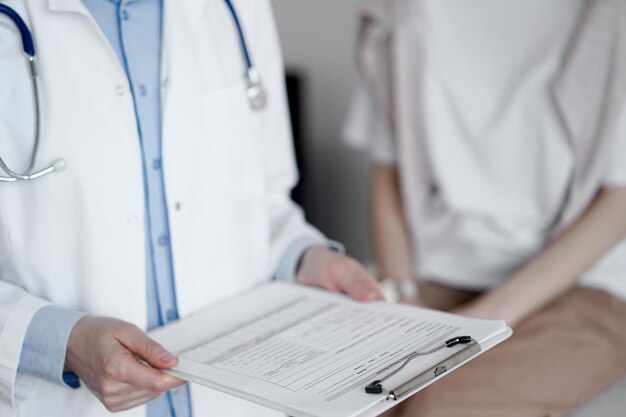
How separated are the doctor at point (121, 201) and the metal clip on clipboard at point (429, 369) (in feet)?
0.66

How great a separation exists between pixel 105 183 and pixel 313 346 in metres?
0.32

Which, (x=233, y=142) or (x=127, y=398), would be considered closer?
(x=127, y=398)

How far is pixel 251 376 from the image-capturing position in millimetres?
769

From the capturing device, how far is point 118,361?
0.78 meters

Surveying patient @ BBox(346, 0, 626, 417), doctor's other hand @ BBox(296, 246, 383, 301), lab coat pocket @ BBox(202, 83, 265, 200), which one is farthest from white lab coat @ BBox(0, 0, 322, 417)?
patient @ BBox(346, 0, 626, 417)

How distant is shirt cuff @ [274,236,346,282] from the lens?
1.11 meters

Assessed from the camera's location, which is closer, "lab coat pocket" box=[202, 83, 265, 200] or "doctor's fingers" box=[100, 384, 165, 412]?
"doctor's fingers" box=[100, 384, 165, 412]

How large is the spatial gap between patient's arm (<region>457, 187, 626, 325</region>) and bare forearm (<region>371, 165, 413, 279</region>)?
0.26 m

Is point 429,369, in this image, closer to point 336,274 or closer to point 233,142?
point 336,274

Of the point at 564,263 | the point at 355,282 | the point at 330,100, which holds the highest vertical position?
the point at 330,100

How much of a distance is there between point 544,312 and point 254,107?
66 cm

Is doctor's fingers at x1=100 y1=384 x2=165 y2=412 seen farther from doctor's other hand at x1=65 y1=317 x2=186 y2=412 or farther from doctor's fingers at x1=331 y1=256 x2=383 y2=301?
doctor's fingers at x1=331 y1=256 x2=383 y2=301

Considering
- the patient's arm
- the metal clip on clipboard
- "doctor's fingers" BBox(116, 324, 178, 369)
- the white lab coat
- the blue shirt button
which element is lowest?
the patient's arm

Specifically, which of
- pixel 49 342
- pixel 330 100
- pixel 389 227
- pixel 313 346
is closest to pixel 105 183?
pixel 49 342
